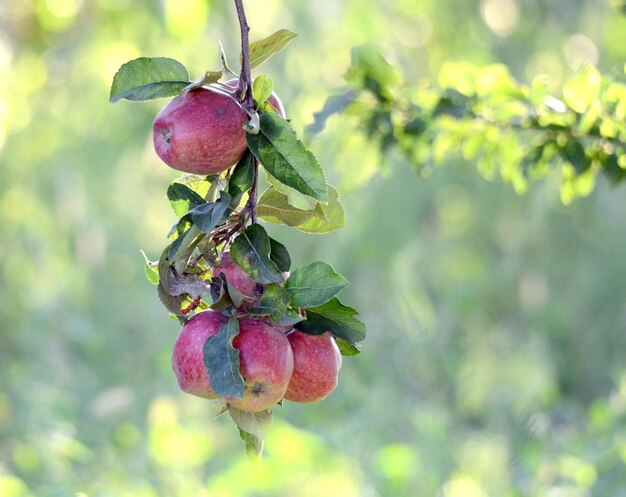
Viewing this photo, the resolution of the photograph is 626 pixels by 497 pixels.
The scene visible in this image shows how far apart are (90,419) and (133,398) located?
124 millimetres

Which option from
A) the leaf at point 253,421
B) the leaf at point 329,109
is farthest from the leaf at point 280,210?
the leaf at point 329,109

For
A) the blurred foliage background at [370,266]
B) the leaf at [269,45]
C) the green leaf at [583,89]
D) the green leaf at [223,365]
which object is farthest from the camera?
the blurred foliage background at [370,266]

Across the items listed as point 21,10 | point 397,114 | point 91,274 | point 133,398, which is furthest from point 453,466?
point 21,10

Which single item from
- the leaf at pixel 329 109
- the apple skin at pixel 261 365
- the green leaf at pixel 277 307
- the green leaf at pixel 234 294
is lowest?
the apple skin at pixel 261 365

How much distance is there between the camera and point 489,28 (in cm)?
308

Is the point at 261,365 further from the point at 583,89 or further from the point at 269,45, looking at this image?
the point at 583,89

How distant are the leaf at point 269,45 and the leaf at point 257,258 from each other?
0.15 meters

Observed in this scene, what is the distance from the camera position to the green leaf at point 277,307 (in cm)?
51

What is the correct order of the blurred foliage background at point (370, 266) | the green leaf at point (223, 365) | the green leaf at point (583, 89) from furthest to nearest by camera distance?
1. the blurred foliage background at point (370, 266)
2. the green leaf at point (583, 89)
3. the green leaf at point (223, 365)

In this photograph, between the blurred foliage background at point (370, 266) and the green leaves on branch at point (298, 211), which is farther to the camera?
the blurred foliage background at point (370, 266)

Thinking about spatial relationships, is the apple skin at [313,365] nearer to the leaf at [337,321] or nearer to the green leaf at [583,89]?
the leaf at [337,321]

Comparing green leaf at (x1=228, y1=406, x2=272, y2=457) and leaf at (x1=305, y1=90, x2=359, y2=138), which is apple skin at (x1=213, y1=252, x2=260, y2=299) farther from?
leaf at (x1=305, y1=90, x2=359, y2=138)

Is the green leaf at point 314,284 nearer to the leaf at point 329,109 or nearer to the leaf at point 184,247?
the leaf at point 184,247

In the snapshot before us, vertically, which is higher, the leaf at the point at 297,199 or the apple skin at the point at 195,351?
the leaf at the point at 297,199
